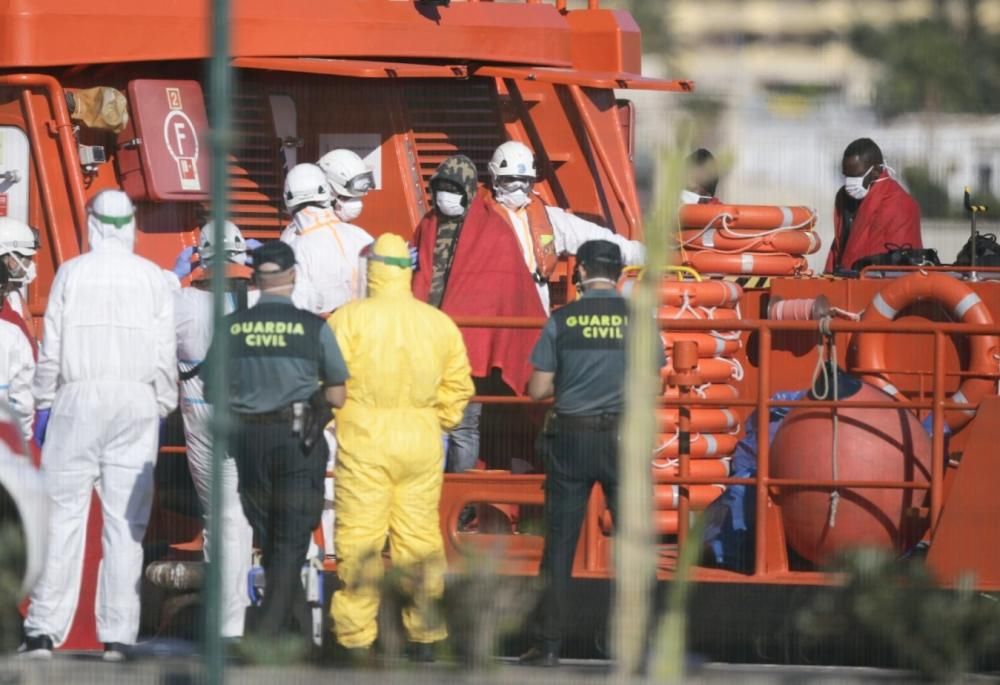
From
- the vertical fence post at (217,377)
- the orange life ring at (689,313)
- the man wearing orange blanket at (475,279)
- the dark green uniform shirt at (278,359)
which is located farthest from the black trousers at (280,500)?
the orange life ring at (689,313)

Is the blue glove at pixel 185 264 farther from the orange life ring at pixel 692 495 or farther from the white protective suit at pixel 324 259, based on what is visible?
the orange life ring at pixel 692 495

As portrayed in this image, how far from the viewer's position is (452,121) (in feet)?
30.6

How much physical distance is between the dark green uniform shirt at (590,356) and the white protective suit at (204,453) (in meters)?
1.44

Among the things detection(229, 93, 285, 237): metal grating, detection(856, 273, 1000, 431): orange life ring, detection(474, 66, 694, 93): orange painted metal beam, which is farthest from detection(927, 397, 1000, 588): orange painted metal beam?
detection(229, 93, 285, 237): metal grating

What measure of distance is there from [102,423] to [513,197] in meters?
2.57

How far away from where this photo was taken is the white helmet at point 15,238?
7.87m

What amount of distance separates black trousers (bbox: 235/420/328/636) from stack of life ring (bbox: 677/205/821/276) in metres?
2.74

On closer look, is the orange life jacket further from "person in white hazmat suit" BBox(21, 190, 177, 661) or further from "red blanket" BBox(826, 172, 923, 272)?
"person in white hazmat suit" BBox(21, 190, 177, 661)

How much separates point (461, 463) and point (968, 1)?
3.57 meters

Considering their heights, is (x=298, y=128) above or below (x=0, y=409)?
above

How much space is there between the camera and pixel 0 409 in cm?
688

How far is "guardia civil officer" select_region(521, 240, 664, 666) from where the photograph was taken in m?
7.22

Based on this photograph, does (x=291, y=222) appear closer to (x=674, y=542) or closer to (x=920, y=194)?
(x=674, y=542)

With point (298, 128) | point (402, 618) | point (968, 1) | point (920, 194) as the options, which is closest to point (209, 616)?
point (402, 618)
